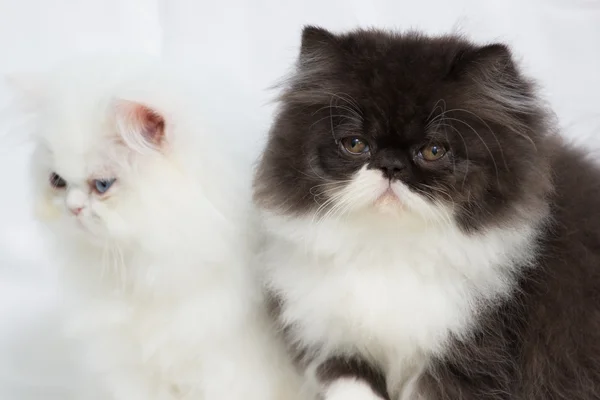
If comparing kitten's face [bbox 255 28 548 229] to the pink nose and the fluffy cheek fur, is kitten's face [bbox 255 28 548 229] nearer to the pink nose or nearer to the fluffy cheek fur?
the fluffy cheek fur

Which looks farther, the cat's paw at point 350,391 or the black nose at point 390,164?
the cat's paw at point 350,391

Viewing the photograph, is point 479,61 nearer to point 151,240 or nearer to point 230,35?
point 151,240

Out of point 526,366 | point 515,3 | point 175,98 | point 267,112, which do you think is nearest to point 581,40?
point 515,3

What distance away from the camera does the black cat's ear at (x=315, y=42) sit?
62.6 inches

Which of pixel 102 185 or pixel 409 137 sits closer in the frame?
pixel 409 137

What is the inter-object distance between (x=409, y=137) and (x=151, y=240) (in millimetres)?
580

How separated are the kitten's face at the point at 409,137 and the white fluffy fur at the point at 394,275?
0.02 metres

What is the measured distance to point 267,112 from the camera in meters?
2.00

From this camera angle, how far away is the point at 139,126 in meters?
1.57

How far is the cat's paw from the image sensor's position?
5.15 ft

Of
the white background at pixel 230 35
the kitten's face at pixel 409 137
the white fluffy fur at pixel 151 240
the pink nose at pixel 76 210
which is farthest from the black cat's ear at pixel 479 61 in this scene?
the white background at pixel 230 35

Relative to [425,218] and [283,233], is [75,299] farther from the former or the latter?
[425,218]

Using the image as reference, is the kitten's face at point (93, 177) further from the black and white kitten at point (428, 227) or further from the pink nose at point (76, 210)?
the black and white kitten at point (428, 227)

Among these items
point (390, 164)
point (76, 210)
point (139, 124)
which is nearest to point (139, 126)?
point (139, 124)
